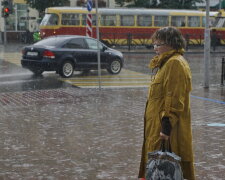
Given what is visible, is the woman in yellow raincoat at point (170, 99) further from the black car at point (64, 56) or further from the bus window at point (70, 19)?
the bus window at point (70, 19)

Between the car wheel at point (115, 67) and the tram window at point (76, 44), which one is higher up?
the tram window at point (76, 44)

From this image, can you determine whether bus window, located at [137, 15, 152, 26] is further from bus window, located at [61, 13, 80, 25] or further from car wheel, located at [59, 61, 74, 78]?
car wheel, located at [59, 61, 74, 78]

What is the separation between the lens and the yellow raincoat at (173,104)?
14.9 ft

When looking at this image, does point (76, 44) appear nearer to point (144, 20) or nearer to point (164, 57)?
point (164, 57)

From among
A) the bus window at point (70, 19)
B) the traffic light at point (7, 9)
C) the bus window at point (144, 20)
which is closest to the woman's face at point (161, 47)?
the bus window at point (70, 19)

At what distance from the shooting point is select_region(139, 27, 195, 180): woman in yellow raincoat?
4.53m

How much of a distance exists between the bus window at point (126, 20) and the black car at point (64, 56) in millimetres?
21260

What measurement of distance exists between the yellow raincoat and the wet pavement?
175 cm

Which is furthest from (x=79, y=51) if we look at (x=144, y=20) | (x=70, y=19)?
(x=144, y=20)

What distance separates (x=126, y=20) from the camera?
42.0 m

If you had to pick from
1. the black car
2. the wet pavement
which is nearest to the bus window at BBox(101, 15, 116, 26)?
the black car

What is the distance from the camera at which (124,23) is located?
42.0m

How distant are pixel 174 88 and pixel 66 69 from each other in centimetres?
1493

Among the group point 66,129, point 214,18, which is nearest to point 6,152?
point 66,129
